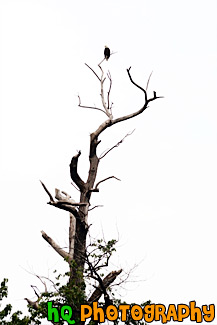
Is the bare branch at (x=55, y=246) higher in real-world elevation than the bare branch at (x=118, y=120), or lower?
lower

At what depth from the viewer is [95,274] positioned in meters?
8.80

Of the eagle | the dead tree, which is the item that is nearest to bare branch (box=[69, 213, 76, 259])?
the dead tree

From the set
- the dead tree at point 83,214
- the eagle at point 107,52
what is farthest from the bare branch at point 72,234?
the eagle at point 107,52

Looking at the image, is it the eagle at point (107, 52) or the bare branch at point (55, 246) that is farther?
the eagle at point (107, 52)

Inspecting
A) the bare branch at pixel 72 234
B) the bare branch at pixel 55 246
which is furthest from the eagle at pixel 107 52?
the bare branch at pixel 55 246

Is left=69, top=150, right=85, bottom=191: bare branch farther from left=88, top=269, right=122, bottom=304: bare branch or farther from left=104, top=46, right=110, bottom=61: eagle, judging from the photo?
left=104, top=46, right=110, bottom=61: eagle

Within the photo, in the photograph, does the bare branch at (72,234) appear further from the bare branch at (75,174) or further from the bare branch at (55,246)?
the bare branch at (75,174)

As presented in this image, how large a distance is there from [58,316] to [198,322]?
2719 millimetres

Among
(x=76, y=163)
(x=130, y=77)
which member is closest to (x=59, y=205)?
(x=76, y=163)

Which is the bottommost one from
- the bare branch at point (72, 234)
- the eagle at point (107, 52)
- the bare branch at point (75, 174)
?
the bare branch at point (72, 234)

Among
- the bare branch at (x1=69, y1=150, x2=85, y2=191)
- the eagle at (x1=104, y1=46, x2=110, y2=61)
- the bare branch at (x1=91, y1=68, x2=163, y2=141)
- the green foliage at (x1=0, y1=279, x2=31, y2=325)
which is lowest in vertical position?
the green foliage at (x1=0, y1=279, x2=31, y2=325)

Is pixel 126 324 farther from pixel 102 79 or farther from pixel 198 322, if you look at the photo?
pixel 102 79

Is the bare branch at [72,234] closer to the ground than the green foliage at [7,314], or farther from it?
farther from it

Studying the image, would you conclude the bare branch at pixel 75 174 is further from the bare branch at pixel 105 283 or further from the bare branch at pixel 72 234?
the bare branch at pixel 105 283
